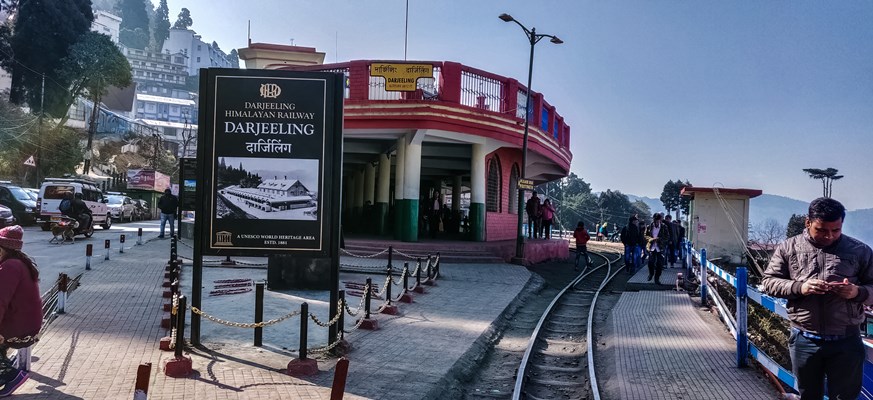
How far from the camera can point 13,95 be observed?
4266 cm

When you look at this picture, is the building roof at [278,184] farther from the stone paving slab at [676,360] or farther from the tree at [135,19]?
the tree at [135,19]

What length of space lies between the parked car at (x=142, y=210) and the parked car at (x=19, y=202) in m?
11.1

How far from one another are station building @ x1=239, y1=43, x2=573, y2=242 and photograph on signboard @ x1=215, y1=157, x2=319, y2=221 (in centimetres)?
1251

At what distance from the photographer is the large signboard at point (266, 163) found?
7.54 metres

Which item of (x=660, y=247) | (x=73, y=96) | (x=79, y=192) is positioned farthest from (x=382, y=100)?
(x=73, y=96)

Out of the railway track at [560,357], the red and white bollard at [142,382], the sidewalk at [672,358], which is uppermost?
the red and white bollard at [142,382]

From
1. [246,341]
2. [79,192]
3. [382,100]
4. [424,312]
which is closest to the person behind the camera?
[246,341]

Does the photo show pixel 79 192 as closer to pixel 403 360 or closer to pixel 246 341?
pixel 246 341

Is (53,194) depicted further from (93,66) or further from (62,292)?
(93,66)

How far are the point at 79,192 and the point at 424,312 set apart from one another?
18.4 meters

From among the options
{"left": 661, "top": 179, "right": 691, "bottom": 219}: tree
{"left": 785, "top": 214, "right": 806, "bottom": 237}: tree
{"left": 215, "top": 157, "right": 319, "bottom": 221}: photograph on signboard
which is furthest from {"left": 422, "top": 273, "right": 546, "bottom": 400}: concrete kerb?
{"left": 661, "top": 179, "right": 691, "bottom": 219}: tree

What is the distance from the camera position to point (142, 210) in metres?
39.9

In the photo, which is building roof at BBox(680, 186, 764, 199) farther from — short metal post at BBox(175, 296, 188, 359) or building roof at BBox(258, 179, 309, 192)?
short metal post at BBox(175, 296, 188, 359)

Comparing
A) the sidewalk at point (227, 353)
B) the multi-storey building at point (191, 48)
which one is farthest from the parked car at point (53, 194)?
the multi-storey building at point (191, 48)
